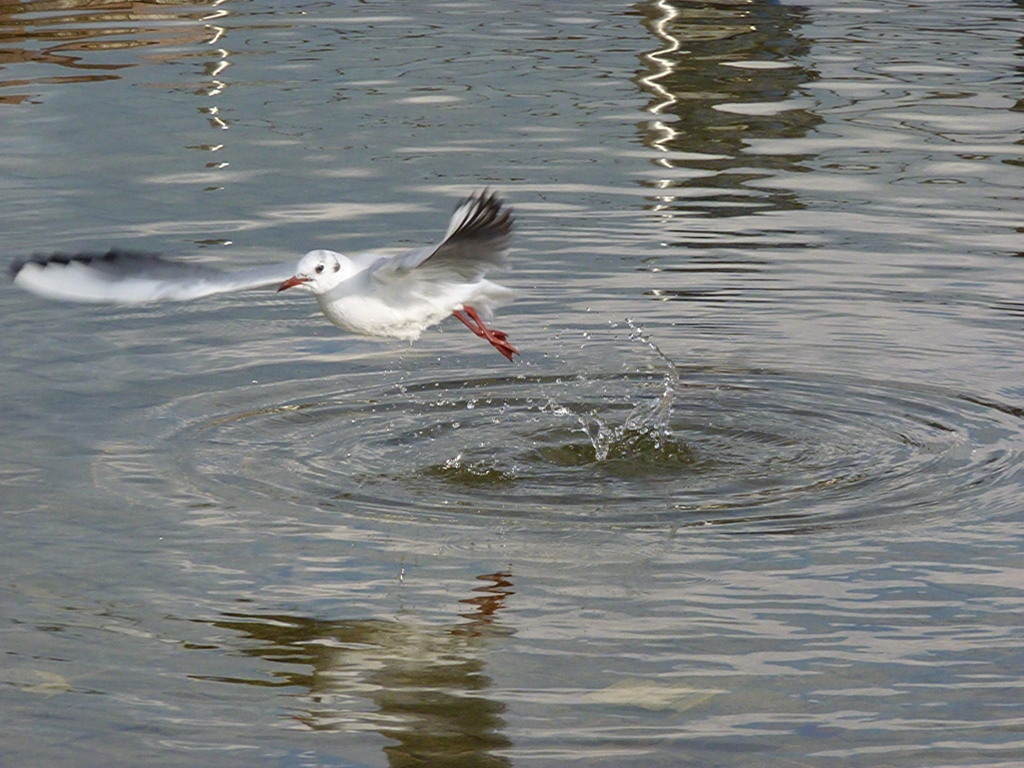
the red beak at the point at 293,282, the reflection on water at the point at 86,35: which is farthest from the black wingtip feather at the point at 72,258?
the reflection on water at the point at 86,35

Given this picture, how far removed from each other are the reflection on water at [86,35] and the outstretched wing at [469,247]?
Answer: 10.3m

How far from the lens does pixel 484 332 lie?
8.99 meters

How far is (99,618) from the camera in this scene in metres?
6.95

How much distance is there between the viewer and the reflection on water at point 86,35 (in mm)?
18922

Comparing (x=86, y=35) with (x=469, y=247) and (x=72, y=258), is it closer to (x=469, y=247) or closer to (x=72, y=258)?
(x=72, y=258)

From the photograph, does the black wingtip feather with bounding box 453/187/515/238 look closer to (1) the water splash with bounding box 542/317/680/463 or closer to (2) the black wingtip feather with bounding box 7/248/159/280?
(2) the black wingtip feather with bounding box 7/248/159/280

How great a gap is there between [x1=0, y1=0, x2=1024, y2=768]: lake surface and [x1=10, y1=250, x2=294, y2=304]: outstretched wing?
2.90 feet

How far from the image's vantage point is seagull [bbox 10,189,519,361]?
7637 mm

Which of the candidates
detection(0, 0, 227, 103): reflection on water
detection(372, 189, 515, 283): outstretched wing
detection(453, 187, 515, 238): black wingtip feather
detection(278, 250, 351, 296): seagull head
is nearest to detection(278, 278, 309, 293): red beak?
detection(278, 250, 351, 296): seagull head

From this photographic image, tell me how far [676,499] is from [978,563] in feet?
4.62

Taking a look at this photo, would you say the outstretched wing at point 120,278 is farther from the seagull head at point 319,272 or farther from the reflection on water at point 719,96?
the reflection on water at point 719,96

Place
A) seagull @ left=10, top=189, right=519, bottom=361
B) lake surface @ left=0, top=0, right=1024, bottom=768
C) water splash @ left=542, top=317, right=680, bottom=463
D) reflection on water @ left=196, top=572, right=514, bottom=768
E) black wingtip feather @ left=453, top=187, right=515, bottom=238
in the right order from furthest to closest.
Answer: water splash @ left=542, top=317, right=680, bottom=463 → seagull @ left=10, top=189, right=519, bottom=361 → black wingtip feather @ left=453, top=187, right=515, bottom=238 → lake surface @ left=0, top=0, right=1024, bottom=768 → reflection on water @ left=196, top=572, right=514, bottom=768

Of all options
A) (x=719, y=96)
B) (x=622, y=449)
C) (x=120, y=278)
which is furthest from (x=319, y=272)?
(x=719, y=96)

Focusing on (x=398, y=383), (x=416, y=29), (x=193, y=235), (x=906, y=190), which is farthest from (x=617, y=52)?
(x=398, y=383)
